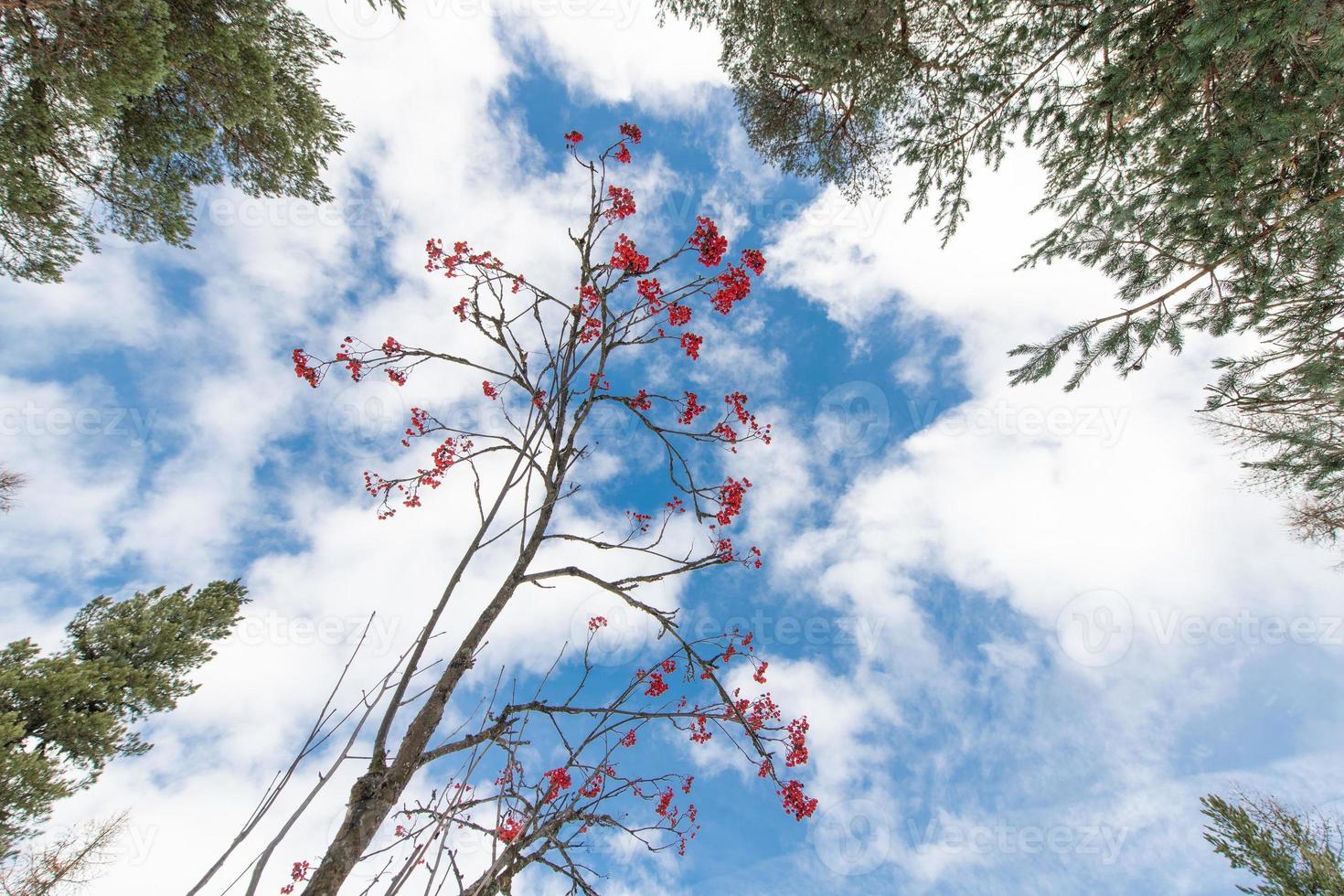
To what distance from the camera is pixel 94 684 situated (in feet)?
23.5

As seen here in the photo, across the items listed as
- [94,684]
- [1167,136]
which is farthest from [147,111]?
[1167,136]

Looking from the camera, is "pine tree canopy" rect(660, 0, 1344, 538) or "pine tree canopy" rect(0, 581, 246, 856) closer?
"pine tree canopy" rect(660, 0, 1344, 538)

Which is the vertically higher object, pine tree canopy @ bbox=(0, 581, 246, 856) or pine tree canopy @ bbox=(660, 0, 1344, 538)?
pine tree canopy @ bbox=(660, 0, 1344, 538)

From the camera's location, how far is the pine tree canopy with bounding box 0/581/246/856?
21.0 ft

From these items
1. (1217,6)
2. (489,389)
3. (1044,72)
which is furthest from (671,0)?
(489,389)

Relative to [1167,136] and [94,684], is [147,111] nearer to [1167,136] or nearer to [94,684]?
[94,684]

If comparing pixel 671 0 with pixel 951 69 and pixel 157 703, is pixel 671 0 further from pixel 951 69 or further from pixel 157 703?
pixel 157 703

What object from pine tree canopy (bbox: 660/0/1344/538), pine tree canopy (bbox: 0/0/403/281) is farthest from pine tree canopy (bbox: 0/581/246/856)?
pine tree canopy (bbox: 660/0/1344/538)

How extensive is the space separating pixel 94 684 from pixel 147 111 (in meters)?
7.62

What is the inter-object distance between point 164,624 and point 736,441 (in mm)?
9529

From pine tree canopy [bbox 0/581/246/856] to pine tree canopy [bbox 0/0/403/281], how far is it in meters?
4.90

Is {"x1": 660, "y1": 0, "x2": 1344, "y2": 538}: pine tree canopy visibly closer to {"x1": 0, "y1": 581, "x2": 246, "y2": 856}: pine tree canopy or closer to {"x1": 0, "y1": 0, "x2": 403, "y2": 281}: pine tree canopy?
{"x1": 0, "y1": 0, "x2": 403, "y2": 281}: pine tree canopy

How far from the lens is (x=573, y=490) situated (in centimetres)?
290

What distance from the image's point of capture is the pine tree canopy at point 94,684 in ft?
21.0
